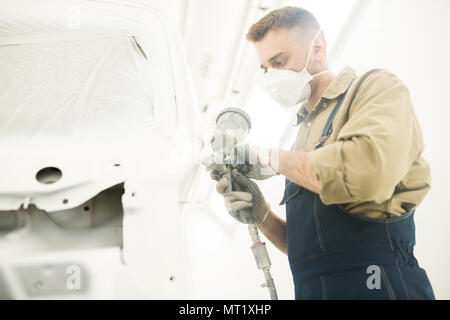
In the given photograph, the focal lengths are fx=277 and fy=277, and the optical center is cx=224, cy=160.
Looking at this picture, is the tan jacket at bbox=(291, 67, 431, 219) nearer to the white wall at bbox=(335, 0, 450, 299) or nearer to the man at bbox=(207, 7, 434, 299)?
the man at bbox=(207, 7, 434, 299)

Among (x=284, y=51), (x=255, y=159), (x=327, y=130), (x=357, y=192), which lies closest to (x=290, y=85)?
(x=284, y=51)

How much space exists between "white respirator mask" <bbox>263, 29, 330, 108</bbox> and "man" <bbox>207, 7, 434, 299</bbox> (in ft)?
0.48

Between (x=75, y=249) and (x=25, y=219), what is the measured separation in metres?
0.18

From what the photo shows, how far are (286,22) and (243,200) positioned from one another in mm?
942

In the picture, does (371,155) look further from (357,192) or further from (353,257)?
(353,257)

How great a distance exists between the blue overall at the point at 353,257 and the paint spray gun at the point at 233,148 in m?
0.19

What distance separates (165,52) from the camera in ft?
3.52

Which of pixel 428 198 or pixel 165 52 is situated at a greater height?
pixel 165 52

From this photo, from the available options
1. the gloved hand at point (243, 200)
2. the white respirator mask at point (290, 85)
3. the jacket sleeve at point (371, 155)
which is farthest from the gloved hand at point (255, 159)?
the white respirator mask at point (290, 85)

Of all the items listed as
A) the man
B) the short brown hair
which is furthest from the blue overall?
the short brown hair

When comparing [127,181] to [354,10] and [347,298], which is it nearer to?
[347,298]

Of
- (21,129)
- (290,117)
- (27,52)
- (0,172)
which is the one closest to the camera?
(0,172)

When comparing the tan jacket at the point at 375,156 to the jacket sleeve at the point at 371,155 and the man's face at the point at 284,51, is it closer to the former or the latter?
the jacket sleeve at the point at 371,155
